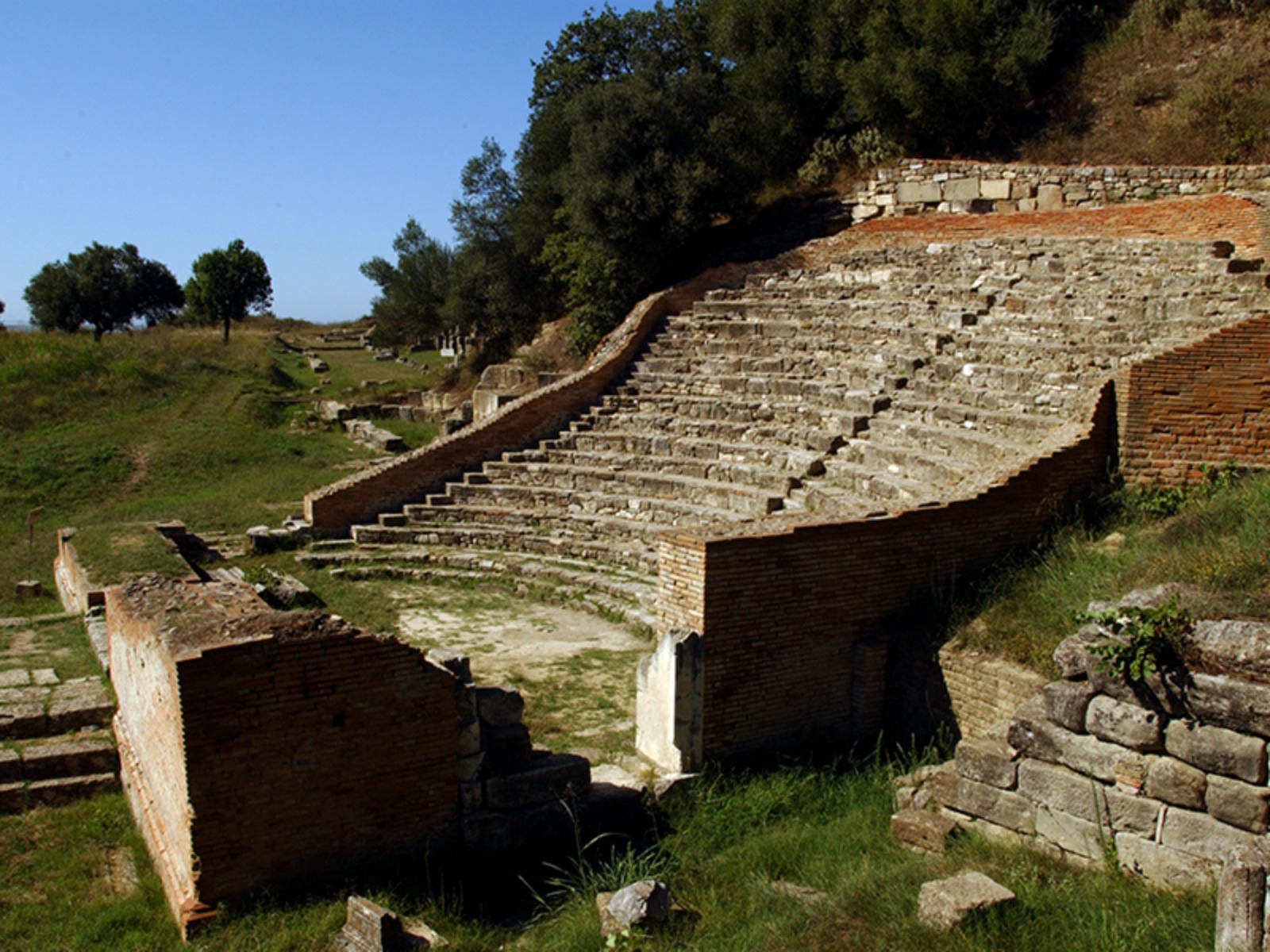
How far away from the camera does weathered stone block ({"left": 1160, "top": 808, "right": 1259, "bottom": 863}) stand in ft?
15.9

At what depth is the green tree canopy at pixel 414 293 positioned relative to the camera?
33969 mm

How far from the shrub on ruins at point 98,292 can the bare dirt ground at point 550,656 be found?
4677 cm

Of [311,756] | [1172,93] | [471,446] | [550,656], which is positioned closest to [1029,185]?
[1172,93]

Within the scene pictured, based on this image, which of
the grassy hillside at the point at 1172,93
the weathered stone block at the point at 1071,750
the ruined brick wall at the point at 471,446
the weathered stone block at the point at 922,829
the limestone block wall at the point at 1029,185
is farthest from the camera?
the grassy hillside at the point at 1172,93

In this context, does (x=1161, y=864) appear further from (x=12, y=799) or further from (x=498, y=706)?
(x=12, y=799)

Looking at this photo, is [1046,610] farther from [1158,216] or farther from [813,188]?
[813,188]

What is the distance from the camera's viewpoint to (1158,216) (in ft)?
44.1

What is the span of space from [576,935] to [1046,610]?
4.10 meters

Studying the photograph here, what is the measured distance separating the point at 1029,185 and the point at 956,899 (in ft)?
46.3

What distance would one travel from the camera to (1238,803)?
190 inches

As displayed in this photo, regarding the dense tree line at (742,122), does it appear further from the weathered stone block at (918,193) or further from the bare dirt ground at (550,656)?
the bare dirt ground at (550,656)

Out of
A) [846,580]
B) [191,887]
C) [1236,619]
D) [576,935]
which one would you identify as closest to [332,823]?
[191,887]

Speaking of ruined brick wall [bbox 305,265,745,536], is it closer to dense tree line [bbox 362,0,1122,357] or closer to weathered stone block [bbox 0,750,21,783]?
dense tree line [bbox 362,0,1122,357]

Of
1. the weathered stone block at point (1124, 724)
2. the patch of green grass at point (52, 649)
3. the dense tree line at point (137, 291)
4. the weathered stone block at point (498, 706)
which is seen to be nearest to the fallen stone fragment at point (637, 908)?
the weathered stone block at point (498, 706)
